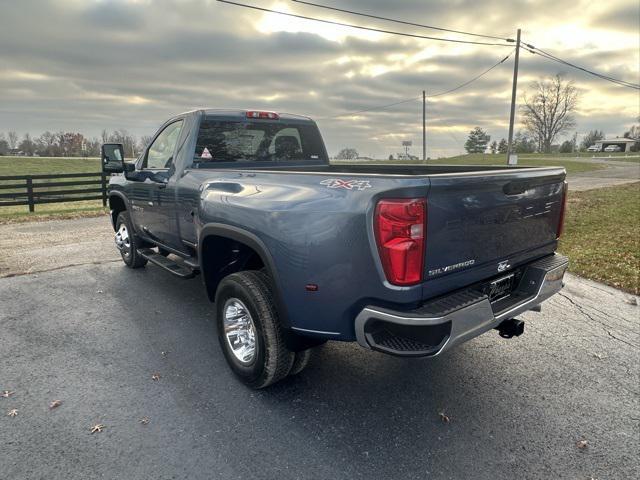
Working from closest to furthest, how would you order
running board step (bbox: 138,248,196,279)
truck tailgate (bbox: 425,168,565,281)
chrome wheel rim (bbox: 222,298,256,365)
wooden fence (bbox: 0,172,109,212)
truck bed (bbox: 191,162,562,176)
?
truck tailgate (bbox: 425,168,565,281) < chrome wheel rim (bbox: 222,298,256,365) < truck bed (bbox: 191,162,562,176) < running board step (bbox: 138,248,196,279) < wooden fence (bbox: 0,172,109,212)

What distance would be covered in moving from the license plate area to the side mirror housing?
4420 millimetres

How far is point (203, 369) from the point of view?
3424mm

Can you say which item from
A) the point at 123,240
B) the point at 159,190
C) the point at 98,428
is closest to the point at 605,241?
the point at 159,190

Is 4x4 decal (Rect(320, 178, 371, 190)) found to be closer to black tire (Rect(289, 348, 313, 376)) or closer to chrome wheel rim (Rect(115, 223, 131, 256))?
black tire (Rect(289, 348, 313, 376))

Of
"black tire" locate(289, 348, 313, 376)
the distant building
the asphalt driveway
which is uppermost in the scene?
the distant building

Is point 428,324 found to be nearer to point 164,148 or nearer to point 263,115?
point 263,115

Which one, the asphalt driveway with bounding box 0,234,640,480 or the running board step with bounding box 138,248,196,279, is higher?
the running board step with bounding box 138,248,196,279

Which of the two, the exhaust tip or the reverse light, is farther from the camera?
the reverse light

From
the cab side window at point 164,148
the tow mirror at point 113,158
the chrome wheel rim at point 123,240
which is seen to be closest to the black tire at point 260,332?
the cab side window at point 164,148

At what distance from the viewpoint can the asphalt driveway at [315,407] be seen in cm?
241

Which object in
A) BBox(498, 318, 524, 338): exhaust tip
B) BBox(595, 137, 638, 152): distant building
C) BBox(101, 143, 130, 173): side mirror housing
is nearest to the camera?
BBox(498, 318, 524, 338): exhaust tip

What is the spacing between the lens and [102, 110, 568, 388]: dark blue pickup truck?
225 centimetres

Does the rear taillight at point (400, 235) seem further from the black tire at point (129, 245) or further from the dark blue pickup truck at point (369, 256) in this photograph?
the black tire at point (129, 245)

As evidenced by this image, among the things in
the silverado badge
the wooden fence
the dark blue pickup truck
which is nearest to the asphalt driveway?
the dark blue pickup truck
